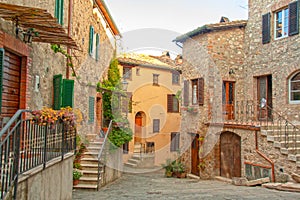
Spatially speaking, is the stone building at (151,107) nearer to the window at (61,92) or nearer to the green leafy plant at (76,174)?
the green leafy plant at (76,174)

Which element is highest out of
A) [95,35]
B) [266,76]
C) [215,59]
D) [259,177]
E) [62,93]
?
[95,35]

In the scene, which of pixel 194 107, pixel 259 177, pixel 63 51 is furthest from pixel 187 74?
pixel 63 51

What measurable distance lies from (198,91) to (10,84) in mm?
9419

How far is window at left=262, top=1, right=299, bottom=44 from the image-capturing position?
10758 millimetres

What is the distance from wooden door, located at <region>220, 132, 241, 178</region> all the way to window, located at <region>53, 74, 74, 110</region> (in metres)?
7.10

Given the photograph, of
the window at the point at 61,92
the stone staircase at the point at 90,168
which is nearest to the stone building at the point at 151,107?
the stone staircase at the point at 90,168

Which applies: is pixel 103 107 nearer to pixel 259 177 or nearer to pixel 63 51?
pixel 63 51

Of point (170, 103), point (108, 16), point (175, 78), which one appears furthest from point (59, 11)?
point (175, 78)

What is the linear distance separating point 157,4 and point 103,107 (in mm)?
5968

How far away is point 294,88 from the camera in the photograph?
10914 millimetres

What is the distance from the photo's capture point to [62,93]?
8508 mm

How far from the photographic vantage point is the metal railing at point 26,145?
3551mm

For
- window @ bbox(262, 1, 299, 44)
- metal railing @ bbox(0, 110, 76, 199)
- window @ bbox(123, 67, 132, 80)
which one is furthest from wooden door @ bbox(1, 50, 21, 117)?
window @ bbox(123, 67, 132, 80)

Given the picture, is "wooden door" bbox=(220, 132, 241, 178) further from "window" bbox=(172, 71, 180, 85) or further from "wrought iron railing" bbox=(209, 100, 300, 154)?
"window" bbox=(172, 71, 180, 85)
